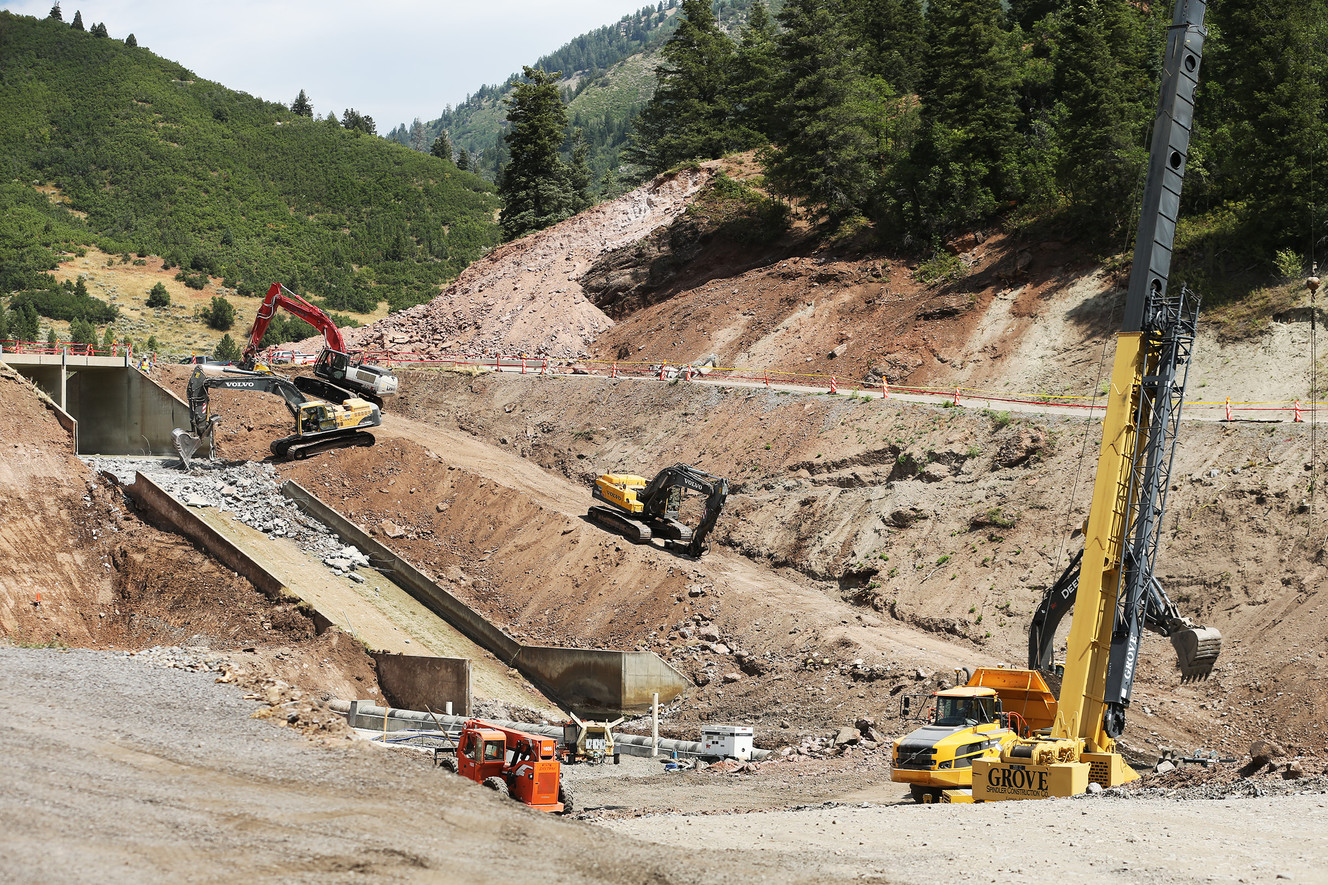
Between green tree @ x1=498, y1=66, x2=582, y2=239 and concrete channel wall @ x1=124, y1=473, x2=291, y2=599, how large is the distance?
116 ft

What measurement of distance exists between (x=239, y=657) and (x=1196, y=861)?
57.8 feet

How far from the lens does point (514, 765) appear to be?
16.4 meters

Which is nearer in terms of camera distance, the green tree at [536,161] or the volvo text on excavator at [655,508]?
the volvo text on excavator at [655,508]

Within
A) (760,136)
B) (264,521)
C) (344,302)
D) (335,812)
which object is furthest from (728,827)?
(344,302)

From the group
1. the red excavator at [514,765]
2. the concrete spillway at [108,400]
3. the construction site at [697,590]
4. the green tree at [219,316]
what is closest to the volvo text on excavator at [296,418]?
the construction site at [697,590]

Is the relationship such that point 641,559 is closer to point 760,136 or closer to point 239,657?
point 239,657

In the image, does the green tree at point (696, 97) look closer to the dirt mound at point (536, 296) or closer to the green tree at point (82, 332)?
the dirt mound at point (536, 296)

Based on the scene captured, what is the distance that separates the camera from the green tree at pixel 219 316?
262 ft

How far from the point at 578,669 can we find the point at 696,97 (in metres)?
48.5

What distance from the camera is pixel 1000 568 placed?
27.8 metres

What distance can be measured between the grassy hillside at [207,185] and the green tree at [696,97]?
3268cm

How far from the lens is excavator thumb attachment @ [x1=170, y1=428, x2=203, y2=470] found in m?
34.2

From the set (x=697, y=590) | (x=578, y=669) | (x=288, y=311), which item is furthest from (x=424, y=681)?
(x=288, y=311)

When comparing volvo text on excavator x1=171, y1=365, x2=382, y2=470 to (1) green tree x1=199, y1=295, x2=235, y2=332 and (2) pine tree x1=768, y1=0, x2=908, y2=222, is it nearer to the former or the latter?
(2) pine tree x1=768, y1=0, x2=908, y2=222
